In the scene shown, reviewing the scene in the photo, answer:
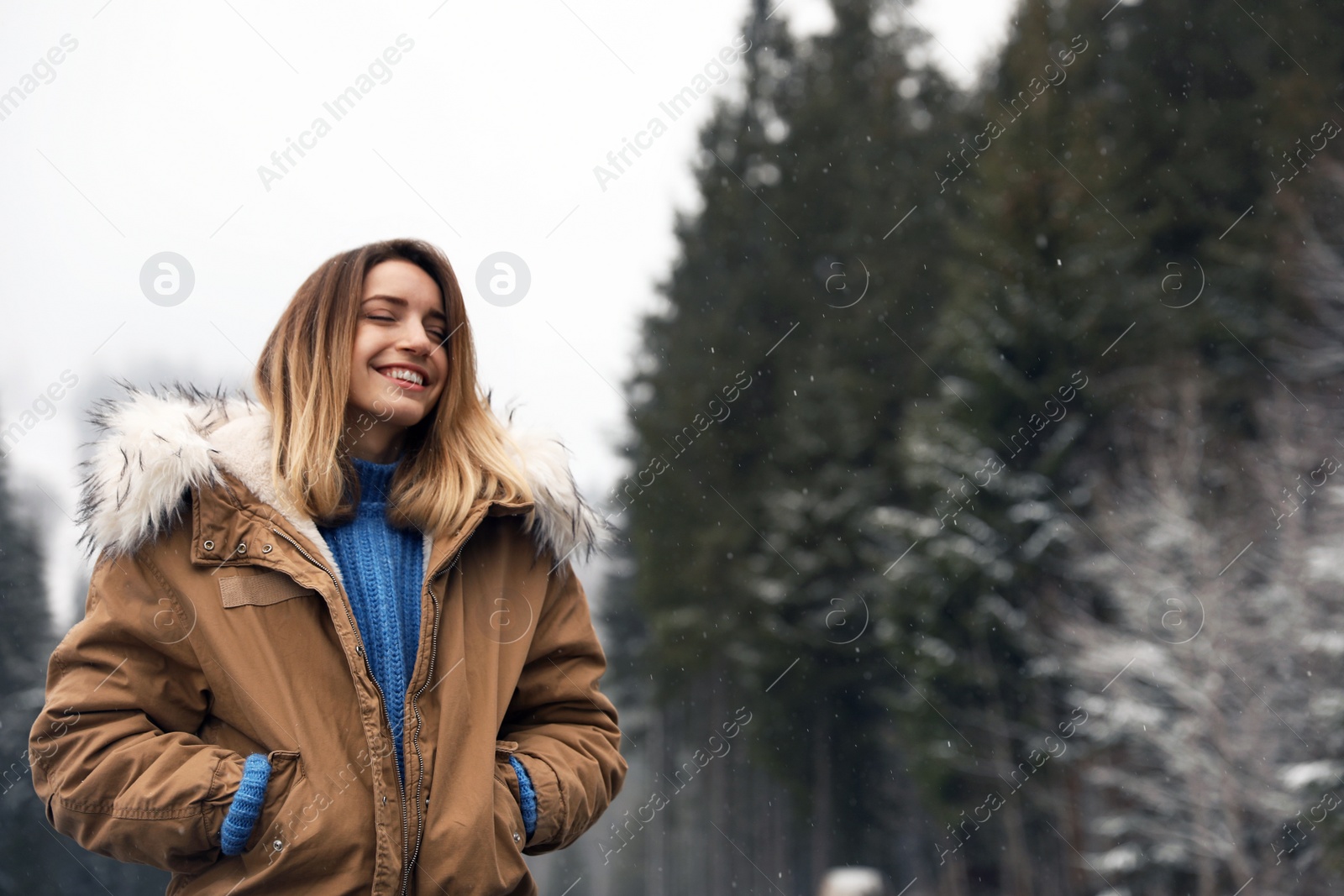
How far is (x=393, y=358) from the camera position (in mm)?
2424

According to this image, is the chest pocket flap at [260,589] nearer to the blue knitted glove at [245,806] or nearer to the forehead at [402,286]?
the blue knitted glove at [245,806]

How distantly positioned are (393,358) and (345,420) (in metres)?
0.17

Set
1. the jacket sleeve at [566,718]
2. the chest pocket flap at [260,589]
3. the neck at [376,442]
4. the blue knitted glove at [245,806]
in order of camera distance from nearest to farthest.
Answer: the blue knitted glove at [245,806] → the chest pocket flap at [260,589] → the jacket sleeve at [566,718] → the neck at [376,442]

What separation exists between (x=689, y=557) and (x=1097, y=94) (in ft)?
37.4

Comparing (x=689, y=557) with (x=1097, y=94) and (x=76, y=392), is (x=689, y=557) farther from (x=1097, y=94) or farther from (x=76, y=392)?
(x=76, y=392)

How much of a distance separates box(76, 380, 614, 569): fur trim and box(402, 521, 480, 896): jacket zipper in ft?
0.37

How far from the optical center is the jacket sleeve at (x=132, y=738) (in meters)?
1.99

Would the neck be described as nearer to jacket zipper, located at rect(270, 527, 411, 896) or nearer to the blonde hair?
the blonde hair

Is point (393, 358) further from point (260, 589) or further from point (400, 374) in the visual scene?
point (260, 589)

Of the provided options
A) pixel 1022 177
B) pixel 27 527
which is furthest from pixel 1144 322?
pixel 27 527

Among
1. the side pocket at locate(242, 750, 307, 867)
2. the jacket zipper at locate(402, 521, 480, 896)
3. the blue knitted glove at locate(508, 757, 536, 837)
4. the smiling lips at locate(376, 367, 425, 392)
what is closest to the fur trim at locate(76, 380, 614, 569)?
the jacket zipper at locate(402, 521, 480, 896)

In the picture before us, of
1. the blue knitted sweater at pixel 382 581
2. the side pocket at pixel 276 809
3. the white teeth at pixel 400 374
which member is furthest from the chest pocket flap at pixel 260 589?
the white teeth at pixel 400 374

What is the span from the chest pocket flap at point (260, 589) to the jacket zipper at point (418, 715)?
23cm

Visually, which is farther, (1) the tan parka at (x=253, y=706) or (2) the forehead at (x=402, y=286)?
(2) the forehead at (x=402, y=286)
